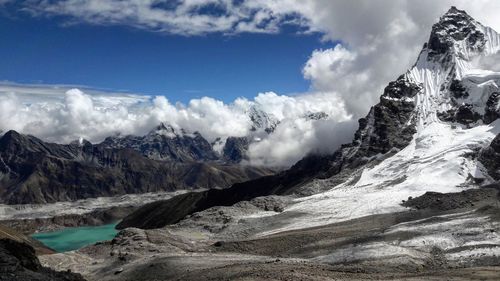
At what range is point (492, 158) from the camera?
175750 mm

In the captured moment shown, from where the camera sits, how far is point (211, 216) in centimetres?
15162

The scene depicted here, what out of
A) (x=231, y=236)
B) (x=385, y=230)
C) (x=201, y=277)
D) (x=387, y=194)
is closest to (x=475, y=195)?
(x=387, y=194)

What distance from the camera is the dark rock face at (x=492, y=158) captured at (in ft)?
562

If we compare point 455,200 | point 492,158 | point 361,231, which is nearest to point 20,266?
point 361,231

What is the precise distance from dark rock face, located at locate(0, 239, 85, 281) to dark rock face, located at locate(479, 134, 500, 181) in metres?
146

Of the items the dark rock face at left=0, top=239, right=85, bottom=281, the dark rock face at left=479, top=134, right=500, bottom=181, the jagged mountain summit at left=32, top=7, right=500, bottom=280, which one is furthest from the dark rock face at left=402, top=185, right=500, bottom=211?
the dark rock face at left=0, top=239, right=85, bottom=281

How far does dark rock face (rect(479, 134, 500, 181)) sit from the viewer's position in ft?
562

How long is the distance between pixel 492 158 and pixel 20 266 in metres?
158

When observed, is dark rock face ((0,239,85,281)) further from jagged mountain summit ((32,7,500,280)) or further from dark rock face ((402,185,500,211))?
dark rock face ((402,185,500,211))

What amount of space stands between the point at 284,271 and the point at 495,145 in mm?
143404

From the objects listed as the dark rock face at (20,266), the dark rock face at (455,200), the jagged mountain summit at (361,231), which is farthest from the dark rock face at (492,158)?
the dark rock face at (20,266)

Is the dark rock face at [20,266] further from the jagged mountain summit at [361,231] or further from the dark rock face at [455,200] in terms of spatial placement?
the dark rock face at [455,200]

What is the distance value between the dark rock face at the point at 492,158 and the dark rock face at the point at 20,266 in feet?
479

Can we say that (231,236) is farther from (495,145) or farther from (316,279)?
(495,145)
